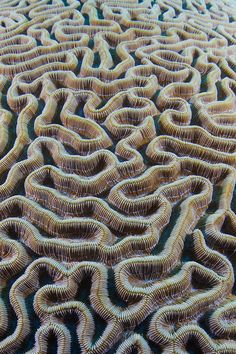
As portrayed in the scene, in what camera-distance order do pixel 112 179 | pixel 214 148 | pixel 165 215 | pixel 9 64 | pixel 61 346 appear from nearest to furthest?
pixel 61 346, pixel 165 215, pixel 112 179, pixel 214 148, pixel 9 64

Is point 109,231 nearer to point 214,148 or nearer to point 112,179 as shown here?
point 112,179

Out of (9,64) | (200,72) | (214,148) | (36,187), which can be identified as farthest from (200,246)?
(9,64)

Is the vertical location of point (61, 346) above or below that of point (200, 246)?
below

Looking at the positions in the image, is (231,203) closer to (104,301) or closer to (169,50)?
(104,301)

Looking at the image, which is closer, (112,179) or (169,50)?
(112,179)

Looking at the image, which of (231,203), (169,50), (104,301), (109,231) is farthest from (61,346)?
(169,50)

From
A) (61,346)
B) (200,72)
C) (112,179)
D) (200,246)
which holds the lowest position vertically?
(61,346)

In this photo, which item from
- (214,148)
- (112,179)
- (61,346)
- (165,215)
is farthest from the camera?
(214,148)
